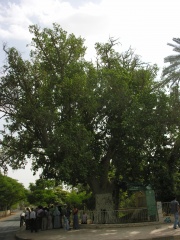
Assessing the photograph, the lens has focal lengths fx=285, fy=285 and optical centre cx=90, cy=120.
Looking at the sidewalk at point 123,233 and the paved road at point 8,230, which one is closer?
the sidewalk at point 123,233

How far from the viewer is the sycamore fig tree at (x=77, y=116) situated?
19.3 metres

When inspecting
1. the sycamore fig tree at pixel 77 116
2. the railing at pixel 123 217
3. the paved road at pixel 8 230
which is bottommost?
the paved road at pixel 8 230

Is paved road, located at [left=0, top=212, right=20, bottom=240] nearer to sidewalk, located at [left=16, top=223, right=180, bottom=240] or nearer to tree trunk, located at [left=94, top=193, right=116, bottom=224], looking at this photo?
sidewalk, located at [left=16, top=223, right=180, bottom=240]

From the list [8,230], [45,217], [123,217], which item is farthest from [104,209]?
[8,230]

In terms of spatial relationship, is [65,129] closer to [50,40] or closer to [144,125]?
[144,125]

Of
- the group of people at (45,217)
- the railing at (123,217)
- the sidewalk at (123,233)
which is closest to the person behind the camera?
the sidewalk at (123,233)

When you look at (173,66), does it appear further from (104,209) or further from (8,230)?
(8,230)

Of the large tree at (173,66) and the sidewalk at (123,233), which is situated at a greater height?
the large tree at (173,66)

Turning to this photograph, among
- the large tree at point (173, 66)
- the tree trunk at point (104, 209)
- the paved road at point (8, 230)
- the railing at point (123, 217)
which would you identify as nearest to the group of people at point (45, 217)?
the paved road at point (8, 230)

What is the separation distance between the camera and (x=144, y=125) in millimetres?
19703

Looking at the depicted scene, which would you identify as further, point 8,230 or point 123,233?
point 8,230

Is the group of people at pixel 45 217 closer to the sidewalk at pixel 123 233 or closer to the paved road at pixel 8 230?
the paved road at pixel 8 230

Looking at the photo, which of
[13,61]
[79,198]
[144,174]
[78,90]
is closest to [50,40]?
[13,61]

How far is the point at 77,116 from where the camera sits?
68.3 ft
